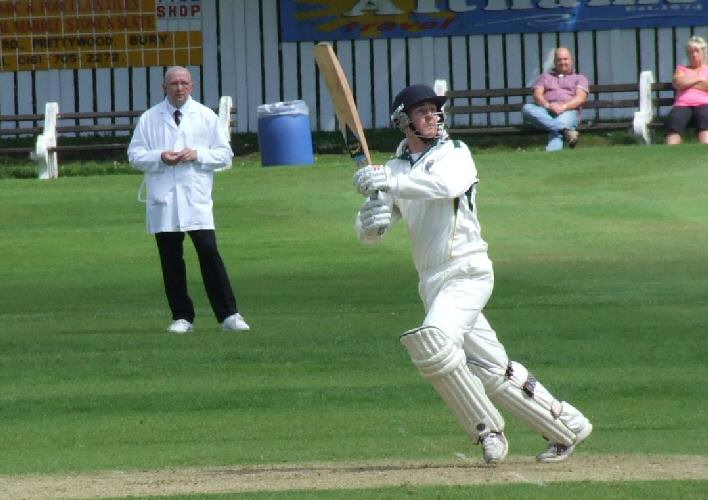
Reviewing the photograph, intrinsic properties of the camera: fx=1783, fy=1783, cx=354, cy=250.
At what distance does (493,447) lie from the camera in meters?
8.32

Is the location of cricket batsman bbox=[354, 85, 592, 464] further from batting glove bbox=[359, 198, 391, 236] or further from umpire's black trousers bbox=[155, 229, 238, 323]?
umpire's black trousers bbox=[155, 229, 238, 323]

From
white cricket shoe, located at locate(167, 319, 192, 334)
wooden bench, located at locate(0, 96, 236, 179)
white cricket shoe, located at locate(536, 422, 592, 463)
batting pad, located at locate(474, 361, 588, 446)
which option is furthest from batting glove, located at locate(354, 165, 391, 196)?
wooden bench, located at locate(0, 96, 236, 179)

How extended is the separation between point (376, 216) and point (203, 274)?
5229 millimetres

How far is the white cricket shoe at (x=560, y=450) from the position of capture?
8523mm

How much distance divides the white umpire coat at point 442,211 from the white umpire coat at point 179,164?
4.88m

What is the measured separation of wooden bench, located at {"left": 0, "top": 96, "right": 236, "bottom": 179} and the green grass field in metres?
2.10

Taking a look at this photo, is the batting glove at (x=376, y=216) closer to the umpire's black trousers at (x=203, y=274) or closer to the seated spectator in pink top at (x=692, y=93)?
the umpire's black trousers at (x=203, y=274)

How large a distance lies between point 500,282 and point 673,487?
8.29 metres

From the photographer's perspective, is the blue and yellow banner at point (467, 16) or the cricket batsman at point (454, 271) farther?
the blue and yellow banner at point (467, 16)

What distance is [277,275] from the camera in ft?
56.2

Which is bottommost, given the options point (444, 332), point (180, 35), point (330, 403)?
point (330, 403)

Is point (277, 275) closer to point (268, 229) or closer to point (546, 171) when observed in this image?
point (268, 229)

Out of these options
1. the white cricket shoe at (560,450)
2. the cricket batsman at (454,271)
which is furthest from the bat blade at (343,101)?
the white cricket shoe at (560,450)

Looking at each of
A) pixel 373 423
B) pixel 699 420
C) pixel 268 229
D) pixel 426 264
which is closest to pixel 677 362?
pixel 699 420
